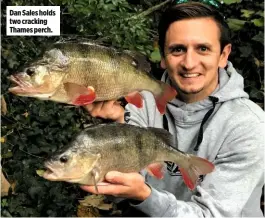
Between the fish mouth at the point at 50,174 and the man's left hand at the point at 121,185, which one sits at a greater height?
the fish mouth at the point at 50,174

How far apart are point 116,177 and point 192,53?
68 centimetres

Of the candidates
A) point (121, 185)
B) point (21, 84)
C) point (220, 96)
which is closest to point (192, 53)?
point (220, 96)

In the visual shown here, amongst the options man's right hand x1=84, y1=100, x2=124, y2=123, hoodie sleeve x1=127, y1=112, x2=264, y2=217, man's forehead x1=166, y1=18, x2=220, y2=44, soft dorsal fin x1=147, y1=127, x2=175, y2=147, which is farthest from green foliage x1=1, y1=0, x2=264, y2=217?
soft dorsal fin x1=147, y1=127, x2=175, y2=147

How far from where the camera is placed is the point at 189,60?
218 centimetres

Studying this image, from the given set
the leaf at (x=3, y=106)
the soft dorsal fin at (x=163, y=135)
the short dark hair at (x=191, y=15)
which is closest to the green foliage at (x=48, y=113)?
the leaf at (x=3, y=106)

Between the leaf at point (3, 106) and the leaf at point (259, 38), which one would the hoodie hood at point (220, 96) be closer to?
the leaf at point (3, 106)

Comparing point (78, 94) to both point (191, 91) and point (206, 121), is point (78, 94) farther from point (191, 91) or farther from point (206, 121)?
point (206, 121)

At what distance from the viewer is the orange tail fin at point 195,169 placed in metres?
1.90

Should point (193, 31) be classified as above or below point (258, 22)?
above

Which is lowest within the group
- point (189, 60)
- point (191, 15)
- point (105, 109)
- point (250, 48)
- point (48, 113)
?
point (48, 113)

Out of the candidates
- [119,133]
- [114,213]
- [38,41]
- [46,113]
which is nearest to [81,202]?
[114,213]

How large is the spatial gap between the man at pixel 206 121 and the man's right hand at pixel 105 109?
4 centimetres

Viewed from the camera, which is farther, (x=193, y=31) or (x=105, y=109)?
(x=193, y=31)

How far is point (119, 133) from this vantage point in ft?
5.84
